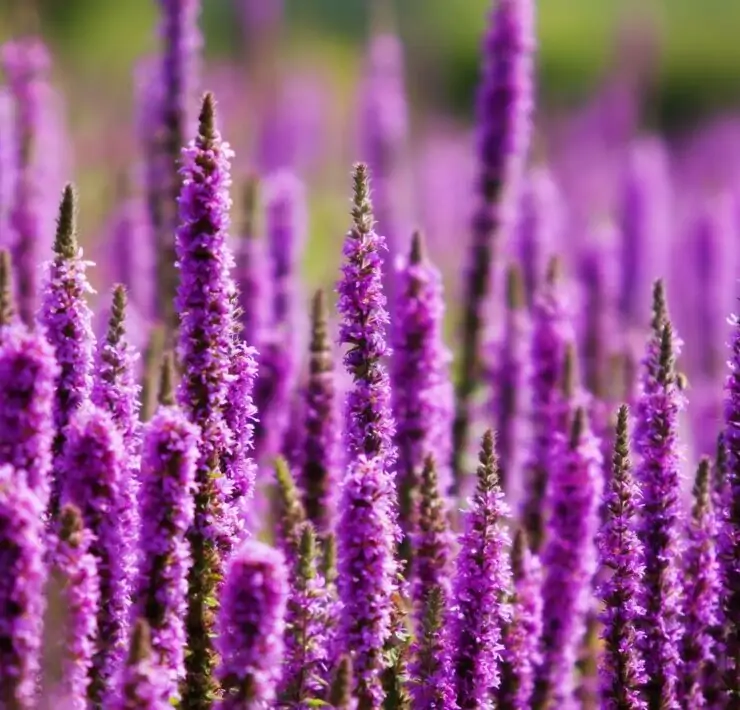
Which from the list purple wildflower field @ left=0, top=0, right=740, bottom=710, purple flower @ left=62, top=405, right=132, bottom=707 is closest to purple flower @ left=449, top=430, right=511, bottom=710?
purple wildflower field @ left=0, top=0, right=740, bottom=710

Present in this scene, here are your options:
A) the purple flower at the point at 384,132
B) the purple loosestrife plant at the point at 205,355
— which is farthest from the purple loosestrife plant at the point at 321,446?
the purple flower at the point at 384,132

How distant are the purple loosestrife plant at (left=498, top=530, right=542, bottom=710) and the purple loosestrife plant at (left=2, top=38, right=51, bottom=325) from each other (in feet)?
12.9

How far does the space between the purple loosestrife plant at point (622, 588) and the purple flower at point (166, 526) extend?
5.25 feet

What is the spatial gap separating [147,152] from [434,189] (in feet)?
32.6

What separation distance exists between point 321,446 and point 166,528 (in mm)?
2824

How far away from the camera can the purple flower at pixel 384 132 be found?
15336 millimetres

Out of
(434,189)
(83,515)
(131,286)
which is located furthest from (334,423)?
(434,189)

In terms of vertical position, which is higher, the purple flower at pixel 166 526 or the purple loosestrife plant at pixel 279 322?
the purple loosestrife plant at pixel 279 322

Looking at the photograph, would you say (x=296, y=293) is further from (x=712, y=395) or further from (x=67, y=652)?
(x=67, y=652)

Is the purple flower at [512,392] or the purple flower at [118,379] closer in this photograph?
the purple flower at [118,379]

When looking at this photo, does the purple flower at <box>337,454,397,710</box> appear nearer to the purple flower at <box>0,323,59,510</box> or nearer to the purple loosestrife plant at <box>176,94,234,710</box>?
the purple loosestrife plant at <box>176,94,234,710</box>

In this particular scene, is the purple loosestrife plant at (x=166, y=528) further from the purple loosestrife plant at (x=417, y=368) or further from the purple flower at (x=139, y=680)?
the purple loosestrife plant at (x=417, y=368)

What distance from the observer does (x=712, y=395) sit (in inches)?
482

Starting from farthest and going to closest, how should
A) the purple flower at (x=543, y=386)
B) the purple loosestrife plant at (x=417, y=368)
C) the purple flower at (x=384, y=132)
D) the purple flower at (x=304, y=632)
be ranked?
1. the purple flower at (x=384, y=132)
2. the purple flower at (x=543, y=386)
3. the purple loosestrife plant at (x=417, y=368)
4. the purple flower at (x=304, y=632)
